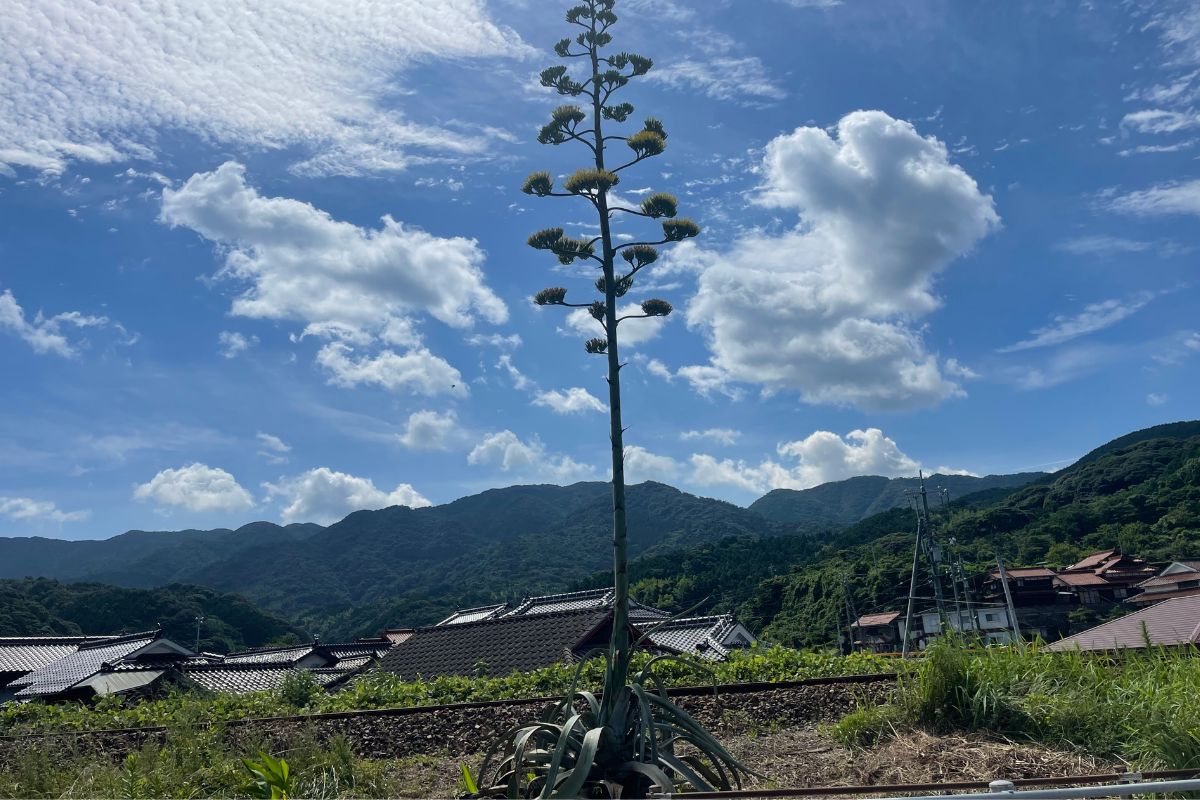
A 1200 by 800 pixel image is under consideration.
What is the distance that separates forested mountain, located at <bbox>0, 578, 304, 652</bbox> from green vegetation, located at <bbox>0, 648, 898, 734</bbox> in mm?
58579

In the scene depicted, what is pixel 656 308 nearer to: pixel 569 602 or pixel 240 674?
pixel 240 674

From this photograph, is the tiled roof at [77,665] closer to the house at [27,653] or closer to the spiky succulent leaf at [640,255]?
the house at [27,653]

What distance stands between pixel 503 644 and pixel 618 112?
43.1 ft

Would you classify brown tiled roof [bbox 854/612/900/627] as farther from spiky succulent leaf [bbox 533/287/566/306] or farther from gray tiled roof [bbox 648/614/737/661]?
spiky succulent leaf [bbox 533/287/566/306]

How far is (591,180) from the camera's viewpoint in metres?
5.43

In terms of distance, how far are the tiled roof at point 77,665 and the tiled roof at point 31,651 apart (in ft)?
2.46

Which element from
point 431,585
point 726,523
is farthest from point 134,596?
point 726,523

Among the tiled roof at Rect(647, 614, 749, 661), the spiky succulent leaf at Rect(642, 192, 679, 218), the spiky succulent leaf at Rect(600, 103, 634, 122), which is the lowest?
the tiled roof at Rect(647, 614, 749, 661)

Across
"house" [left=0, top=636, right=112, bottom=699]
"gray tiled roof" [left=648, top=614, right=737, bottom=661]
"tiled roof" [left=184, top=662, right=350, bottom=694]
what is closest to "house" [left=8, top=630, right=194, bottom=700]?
"house" [left=0, top=636, right=112, bottom=699]

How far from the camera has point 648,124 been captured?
19.0ft

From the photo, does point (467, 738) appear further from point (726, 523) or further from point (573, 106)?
point (726, 523)

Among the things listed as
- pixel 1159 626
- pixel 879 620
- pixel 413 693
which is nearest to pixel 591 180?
pixel 413 693

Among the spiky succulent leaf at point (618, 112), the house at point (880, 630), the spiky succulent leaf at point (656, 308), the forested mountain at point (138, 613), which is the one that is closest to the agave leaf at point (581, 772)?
the spiky succulent leaf at point (656, 308)

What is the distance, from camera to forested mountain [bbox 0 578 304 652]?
62312mm
